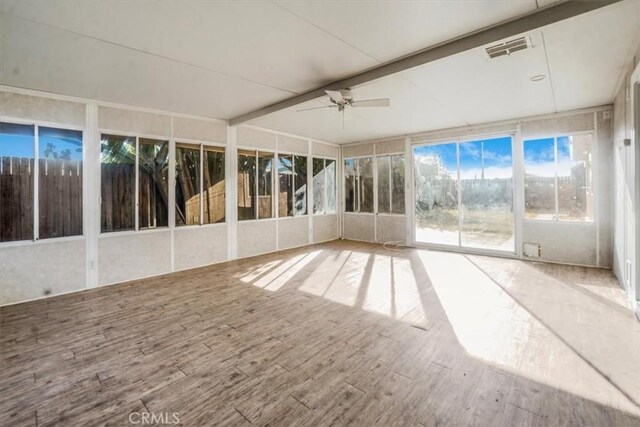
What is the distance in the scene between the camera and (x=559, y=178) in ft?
18.4

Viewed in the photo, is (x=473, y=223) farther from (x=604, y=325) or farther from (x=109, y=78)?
(x=109, y=78)

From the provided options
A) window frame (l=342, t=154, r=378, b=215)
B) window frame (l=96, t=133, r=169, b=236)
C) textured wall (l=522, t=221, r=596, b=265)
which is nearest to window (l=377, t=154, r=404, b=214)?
window frame (l=342, t=154, r=378, b=215)

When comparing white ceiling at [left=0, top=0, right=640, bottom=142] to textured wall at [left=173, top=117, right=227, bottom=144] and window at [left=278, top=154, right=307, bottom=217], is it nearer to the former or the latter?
textured wall at [left=173, top=117, right=227, bottom=144]

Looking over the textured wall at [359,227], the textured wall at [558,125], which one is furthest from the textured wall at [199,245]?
the textured wall at [558,125]

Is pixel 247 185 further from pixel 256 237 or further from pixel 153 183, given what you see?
pixel 153 183

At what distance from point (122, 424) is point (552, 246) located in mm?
7029

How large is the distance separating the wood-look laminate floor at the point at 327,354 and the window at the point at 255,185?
7.82 ft

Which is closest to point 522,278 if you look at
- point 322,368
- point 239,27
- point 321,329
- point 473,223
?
point 473,223

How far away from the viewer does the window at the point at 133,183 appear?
4.61 metres

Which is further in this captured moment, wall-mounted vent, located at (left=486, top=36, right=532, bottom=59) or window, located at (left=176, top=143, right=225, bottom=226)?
window, located at (left=176, top=143, right=225, bottom=226)

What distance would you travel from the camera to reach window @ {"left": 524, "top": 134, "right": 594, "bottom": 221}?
5379 mm

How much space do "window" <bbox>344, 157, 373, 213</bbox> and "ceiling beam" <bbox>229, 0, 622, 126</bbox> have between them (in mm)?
4606

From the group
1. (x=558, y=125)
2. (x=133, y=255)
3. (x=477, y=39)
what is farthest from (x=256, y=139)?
(x=558, y=125)

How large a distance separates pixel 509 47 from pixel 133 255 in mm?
5951
